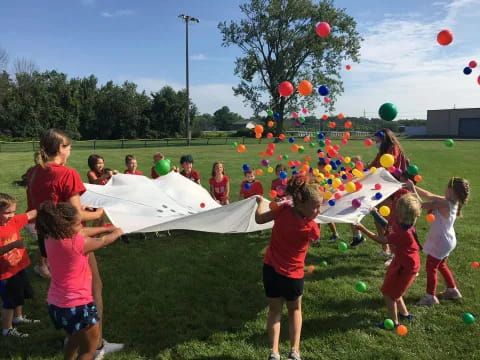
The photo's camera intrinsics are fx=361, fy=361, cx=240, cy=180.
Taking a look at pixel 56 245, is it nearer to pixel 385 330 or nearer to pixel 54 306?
pixel 54 306

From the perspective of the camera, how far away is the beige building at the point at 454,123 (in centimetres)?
4719

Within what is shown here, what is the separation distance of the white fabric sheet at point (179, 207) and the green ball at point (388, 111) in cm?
83

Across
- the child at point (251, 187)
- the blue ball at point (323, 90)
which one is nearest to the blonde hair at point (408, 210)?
the blue ball at point (323, 90)

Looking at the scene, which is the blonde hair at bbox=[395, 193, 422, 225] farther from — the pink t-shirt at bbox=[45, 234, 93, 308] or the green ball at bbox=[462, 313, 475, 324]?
the pink t-shirt at bbox=[45, 234, 93, 308]

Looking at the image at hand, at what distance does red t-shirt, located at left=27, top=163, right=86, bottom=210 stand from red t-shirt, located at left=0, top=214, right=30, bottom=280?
66 cm

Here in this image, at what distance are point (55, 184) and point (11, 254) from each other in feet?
3.17

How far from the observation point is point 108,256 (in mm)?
4977

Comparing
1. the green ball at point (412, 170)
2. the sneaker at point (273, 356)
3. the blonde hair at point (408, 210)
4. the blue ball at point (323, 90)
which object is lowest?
the sneaker at point (273, 356)

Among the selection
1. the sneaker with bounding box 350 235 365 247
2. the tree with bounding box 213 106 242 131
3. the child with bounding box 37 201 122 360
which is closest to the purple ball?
the sneaker with bounding box 350 235 365 247

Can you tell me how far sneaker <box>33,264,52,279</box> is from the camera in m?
4.25

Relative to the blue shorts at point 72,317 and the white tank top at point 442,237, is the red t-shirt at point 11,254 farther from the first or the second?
the white tank top at point 442,237

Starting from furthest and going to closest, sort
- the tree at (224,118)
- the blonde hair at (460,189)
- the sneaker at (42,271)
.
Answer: the tree at (224,118) → the sneaker at (42,271) → the blonde hair at (460,189)

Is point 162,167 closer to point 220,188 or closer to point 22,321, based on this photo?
point 220,188

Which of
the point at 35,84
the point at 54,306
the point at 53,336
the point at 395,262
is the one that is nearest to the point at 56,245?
the point at 54,306
